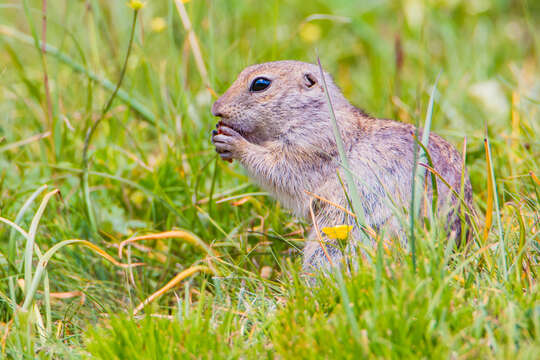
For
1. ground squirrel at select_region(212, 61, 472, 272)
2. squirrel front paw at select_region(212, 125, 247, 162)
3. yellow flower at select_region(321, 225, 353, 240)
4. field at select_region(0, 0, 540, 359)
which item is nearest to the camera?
field at select_region(0, 0, 540, 359)

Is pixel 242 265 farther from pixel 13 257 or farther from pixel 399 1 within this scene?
pixel 399 1

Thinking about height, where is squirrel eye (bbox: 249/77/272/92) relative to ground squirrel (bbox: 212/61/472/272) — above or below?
above

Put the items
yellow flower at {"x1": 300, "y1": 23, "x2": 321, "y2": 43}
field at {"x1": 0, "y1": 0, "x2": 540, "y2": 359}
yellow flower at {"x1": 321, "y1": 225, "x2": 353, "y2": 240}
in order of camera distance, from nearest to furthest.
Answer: field at {"x1": 0, "y1": 0, "x2": 540, "y2": 359} < yellow flower at {"x1": 321, "y1": 225, "x2": 353, "y2": 240} < yellow flower at {"x1": 300, "y1": 23, "x2": 321, "y2": 43}

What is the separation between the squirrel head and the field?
0.38m

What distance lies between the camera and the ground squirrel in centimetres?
310

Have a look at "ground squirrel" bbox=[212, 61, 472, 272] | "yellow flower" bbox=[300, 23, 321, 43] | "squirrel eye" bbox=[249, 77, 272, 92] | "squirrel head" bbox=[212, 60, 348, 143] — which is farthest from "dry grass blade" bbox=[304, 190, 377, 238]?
"yellow flower" bbox=[300, 23, 321, 43]

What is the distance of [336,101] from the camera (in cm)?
356

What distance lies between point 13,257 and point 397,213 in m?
1.87

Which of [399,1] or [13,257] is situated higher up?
[399,1]

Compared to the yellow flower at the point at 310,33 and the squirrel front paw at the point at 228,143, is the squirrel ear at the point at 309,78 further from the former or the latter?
the yellow flower at the point at 310,33

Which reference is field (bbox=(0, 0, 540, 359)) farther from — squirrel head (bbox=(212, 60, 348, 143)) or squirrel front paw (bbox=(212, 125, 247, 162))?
squirrel head (bbox=(212, 60, 348, 143))

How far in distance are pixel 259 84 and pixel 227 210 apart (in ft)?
2.51

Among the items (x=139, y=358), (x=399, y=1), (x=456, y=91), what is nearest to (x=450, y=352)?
(x=139, y=358)

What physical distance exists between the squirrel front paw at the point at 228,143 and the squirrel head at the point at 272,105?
7 centimetres
